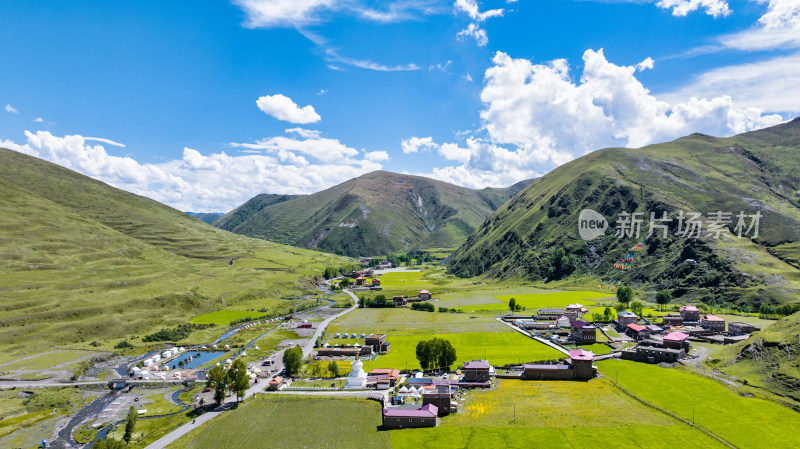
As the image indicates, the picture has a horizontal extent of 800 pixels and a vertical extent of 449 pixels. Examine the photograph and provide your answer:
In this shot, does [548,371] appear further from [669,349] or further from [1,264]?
[1,264]

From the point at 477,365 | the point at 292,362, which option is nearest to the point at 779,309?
the point at 477,365

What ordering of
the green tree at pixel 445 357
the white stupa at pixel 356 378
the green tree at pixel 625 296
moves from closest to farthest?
1. the white stupa at pixel 356 378
2. the green tree at pixel 445 357
3. the green tree at pixel 625 296

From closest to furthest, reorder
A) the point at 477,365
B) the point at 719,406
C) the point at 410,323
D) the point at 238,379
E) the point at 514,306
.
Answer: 1. the point at 719,406
2. the point at 238,379
3. the point at 477,365
4. the point at 410,323
5. the point at 514,306

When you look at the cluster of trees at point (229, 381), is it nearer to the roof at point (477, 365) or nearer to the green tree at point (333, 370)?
the green tree at point (333, 370)

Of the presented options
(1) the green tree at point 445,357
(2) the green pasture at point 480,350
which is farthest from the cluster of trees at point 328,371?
(1) the green tree at point 445,357

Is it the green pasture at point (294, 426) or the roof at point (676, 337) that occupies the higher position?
the roof at point (676, 337)

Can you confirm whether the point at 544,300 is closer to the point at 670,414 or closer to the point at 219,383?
the point at 670,414
